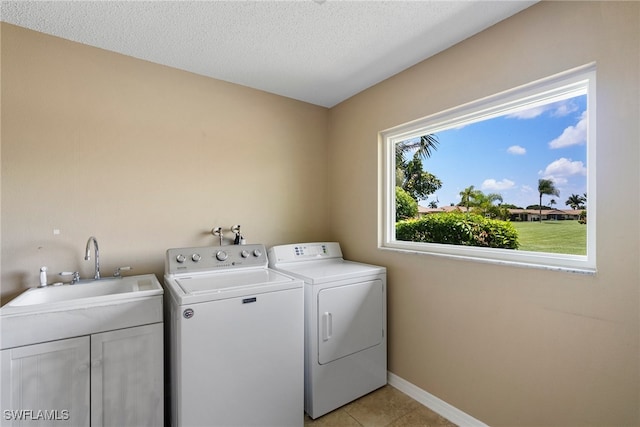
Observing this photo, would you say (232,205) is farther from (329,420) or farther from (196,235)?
(329,420)

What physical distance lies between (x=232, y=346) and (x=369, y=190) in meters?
1.65

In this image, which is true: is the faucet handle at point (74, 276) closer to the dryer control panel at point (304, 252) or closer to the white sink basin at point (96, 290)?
the white sink basin at point (96, 290)

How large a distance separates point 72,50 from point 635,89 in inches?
123

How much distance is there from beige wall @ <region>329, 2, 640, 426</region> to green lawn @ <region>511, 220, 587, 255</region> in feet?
0.49

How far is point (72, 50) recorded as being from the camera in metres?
1.92

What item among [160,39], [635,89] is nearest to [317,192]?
[160,39]

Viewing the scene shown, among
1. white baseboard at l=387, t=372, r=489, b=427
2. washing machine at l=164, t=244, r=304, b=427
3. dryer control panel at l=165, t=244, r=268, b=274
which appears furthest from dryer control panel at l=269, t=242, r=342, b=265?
white baseboard at l=387, t=372, r=489, b=427

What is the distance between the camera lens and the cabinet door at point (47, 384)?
52.6 inches

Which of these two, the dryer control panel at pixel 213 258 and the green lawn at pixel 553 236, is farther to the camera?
the dryer control panel at pixel 213 258

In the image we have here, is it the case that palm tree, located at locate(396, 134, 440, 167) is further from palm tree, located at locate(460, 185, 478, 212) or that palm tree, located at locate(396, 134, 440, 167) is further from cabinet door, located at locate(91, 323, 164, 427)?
cabinet door, located at locate(91, 323, 164, 427)

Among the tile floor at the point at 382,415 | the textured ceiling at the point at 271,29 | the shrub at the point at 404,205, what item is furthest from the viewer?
the shrub at the point at 404,205

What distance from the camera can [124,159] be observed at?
2078mm

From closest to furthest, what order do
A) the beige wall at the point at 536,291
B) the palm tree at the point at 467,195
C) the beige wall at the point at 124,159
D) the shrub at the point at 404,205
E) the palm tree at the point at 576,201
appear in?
the beige wall at the point at 536,291 < the palm tree at the point at 576,201 < the beige wall at the point at 124,159 < the palm tree at the point at 467,195 < the shrub at the point at 404,205

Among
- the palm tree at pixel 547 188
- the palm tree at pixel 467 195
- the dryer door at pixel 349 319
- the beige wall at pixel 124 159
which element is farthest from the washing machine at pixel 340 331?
the palm tree at pixel 547 188
